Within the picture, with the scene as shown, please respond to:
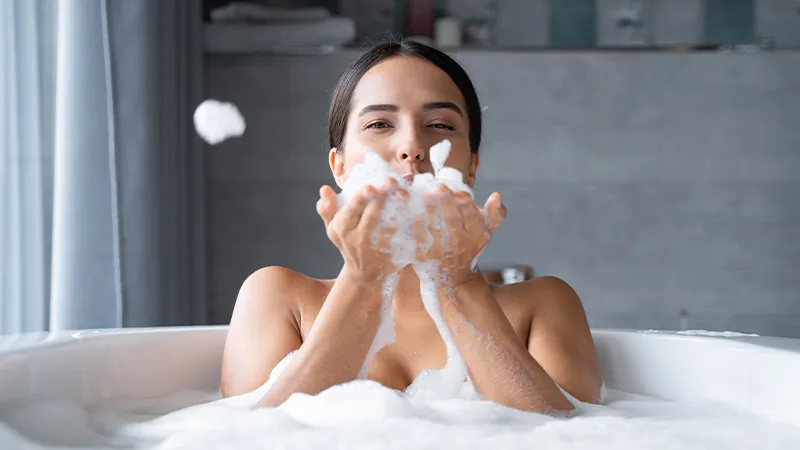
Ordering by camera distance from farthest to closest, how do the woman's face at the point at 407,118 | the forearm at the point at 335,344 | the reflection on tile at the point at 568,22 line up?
the reflection on tile at the point at 568,22, the woman's face at the point at 407,118, the forearm at the point at 335,344

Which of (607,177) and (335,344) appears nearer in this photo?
(335,344)

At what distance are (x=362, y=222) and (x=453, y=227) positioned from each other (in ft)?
0.33

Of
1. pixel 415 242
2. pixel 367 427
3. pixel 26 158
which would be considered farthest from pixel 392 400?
pixel 26 158

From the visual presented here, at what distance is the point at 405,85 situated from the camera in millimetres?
1204

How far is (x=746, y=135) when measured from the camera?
9.18 feet

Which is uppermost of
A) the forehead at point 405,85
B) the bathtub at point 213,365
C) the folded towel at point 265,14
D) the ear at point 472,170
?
the folded towel at point 265,14

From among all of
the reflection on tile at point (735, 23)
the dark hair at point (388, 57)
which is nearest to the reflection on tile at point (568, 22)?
the reflection on tile at point (735, 23)

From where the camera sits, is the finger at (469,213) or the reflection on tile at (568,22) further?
the reflection on tile at (568,22)

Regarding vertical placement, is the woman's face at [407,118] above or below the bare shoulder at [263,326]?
above

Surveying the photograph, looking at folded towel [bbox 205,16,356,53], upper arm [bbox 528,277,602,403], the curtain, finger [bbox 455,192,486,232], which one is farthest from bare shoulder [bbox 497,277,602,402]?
folded towel [bbox 205,16,356,53]

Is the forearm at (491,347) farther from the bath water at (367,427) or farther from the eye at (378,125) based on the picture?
the eye at (378,125)

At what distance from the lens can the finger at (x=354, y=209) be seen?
2.99 ft

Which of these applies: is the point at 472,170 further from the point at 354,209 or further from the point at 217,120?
the point at 217,120

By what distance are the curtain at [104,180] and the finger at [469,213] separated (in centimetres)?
117
